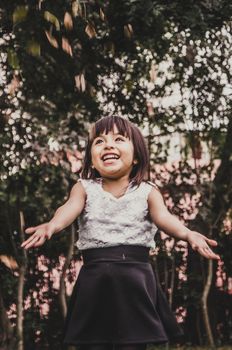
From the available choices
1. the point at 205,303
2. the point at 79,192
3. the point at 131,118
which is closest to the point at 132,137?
the point at 79,192

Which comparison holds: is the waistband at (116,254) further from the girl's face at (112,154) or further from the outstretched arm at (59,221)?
the girl's face at (112,154)

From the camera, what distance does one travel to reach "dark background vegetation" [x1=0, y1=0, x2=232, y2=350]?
18.8 feet

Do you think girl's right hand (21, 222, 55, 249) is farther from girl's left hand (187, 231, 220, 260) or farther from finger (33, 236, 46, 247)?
girl's left hand (187, 231, 220, 260)

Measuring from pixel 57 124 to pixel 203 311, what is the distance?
2973 millimetres

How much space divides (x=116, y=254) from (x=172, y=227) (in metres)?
0.27

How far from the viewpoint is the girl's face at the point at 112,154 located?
10.4 feet

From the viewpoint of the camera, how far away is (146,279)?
10.2ft

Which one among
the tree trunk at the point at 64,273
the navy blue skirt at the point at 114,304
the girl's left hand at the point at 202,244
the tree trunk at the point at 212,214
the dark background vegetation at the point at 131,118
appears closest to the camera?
the girl's left hand at the point at 202,244

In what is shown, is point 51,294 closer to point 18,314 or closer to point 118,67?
point 18,314

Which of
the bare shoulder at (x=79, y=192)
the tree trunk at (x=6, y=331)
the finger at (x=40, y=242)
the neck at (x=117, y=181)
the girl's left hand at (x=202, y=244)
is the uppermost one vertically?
the neck at (x=117, y=181)

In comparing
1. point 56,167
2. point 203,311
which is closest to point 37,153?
point 56,167

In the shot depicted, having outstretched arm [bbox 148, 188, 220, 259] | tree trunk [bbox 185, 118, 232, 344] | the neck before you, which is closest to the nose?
the neck

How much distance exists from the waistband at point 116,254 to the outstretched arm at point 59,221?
0.57ft

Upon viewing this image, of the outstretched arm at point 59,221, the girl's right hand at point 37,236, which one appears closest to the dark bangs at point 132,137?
the outstretched arm at point 59,221
